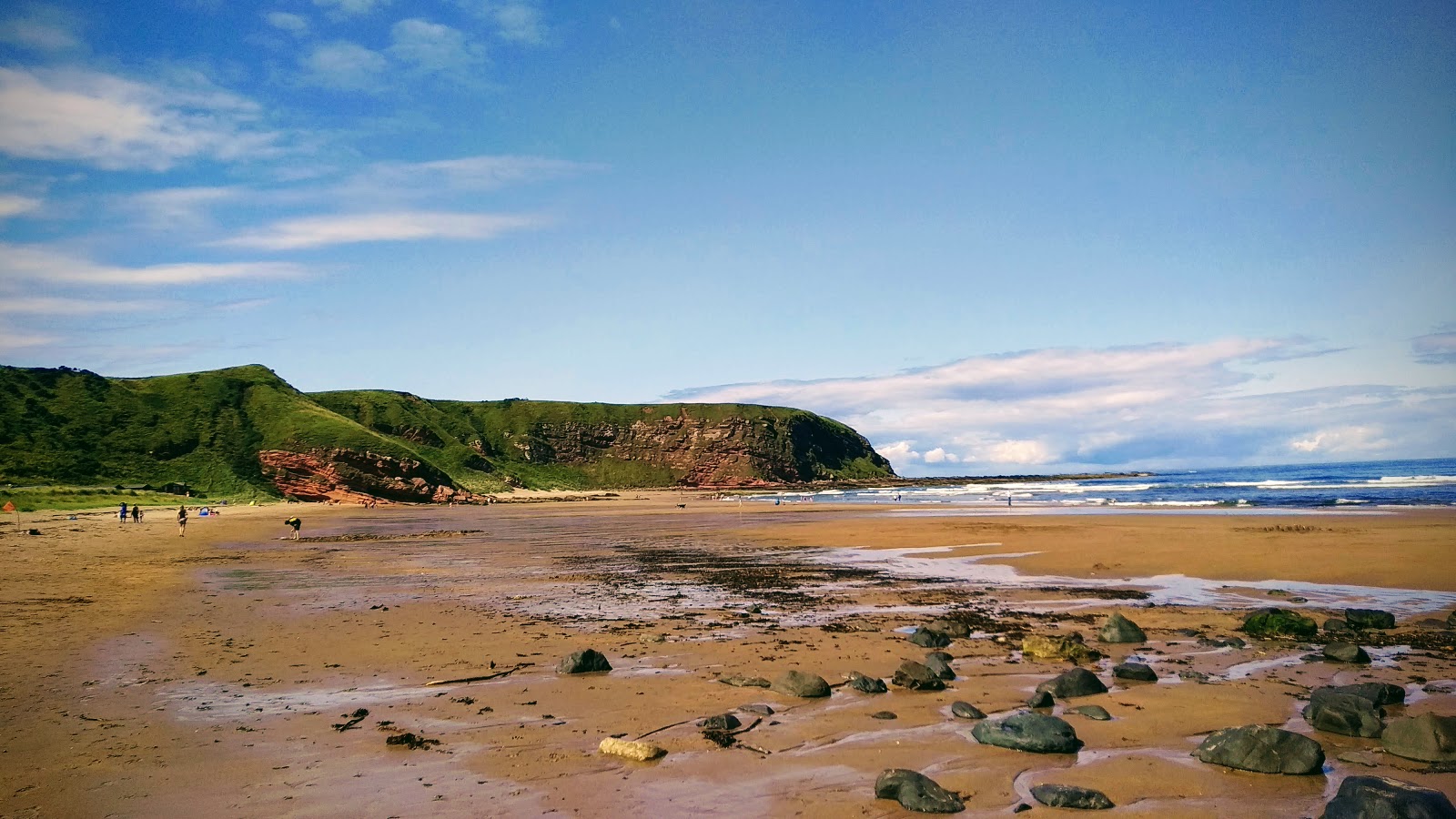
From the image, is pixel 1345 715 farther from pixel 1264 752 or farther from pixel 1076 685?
pixel 1076 685

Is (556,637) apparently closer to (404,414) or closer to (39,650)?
(39,650)

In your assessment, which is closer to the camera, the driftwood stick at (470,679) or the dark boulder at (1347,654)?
the driftwood stick at (470,679)

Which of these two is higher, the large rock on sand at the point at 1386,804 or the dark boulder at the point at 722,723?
the large rock on sand at the point at 1386,804

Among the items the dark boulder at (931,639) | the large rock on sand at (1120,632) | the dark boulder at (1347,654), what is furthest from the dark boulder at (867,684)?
the dark boulder at (1347,654)

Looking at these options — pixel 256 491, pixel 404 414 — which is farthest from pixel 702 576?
pixel 404 414

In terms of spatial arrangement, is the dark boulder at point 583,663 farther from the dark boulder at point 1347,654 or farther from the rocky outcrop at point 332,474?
the rocky outcrop at point 332,474

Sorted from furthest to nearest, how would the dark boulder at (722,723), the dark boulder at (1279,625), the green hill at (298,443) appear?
the green hill at (298,443) < the dark boulder at (1279,625) < the dark boulder at (722,723)

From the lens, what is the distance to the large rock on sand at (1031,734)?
26.2 feet

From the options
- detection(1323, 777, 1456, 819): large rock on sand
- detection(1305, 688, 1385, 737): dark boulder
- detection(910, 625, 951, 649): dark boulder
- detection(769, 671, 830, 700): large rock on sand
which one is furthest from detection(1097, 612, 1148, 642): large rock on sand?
detection(1323, 777, 1456, 819): large rock on sand

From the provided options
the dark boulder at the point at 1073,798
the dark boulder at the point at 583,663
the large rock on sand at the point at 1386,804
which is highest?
the large rock on sand at the point at 1386,804

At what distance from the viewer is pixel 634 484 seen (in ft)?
552

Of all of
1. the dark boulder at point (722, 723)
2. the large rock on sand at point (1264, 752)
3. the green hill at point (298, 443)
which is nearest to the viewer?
the large rock on sand at point (1264, 752)

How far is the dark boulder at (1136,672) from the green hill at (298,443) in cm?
9440

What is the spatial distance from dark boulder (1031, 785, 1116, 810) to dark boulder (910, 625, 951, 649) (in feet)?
21.5
